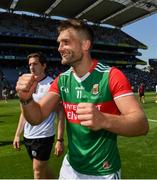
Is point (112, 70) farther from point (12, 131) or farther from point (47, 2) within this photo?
point (47, 2)

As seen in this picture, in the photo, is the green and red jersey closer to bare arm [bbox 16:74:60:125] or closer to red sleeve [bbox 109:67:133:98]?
red sleeve [bbox 109:67:133:98]

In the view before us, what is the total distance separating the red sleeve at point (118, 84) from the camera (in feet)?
11.3

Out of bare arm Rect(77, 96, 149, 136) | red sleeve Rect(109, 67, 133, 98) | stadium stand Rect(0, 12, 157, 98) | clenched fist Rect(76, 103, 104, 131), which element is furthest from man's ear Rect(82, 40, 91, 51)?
stadium stand Rect(0, 12, 157, 98)

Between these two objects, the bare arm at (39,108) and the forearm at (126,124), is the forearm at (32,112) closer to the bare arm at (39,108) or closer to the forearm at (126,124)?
the bare arm at (39,108)

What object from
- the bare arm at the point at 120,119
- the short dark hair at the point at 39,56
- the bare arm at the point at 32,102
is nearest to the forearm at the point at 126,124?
the bare arm at the point at 120,119

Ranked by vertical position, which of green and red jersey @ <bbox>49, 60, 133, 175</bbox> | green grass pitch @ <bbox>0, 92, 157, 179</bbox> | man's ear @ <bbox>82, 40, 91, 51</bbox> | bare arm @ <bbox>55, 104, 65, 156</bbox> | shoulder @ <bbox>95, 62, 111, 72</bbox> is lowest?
green grass pitch @ <bbox>0, 92, 157, 179</bbox>

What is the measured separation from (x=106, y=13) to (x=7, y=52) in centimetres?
2021

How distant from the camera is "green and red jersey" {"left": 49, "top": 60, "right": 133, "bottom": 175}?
12.1 feet

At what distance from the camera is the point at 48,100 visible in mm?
4086

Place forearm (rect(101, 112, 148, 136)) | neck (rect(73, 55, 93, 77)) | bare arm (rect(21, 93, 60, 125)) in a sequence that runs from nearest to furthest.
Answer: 1. forearm (rect(101, 112, 148, 136))
2. bare arm (rect(21, 93, 60, 125))
3. neck (rect(73, 55, 93, 77))

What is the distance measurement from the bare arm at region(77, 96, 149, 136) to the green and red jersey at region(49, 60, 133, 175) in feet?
0.78

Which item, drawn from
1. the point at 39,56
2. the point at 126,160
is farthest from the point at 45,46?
the point at 39,56

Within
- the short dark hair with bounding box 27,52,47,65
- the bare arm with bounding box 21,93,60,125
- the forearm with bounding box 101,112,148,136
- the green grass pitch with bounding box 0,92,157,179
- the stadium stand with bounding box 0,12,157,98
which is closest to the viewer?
the forearm with bounding box 101,112,148,136

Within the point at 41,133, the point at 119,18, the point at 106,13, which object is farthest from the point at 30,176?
the point at 119,18
